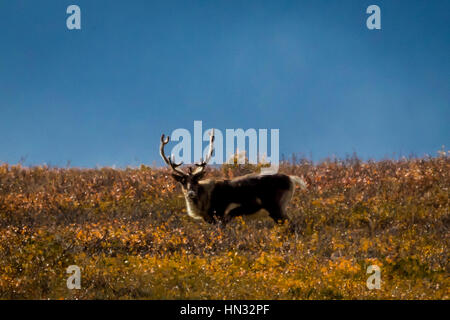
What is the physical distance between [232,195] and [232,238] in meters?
1.31

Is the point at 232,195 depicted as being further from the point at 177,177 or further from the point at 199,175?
the point at 177,177

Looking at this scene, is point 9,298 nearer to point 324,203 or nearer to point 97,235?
point 97,235

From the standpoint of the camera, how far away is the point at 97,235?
486 inches

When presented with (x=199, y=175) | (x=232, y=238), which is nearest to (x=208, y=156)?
(x=199, y=175)

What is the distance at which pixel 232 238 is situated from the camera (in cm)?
1212

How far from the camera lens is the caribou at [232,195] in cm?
1280

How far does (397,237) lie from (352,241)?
1302 mm

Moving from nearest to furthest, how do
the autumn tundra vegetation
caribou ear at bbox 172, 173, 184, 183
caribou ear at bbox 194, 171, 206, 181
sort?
the autumn tundra vegetation → caribou ear at bbox 172, 173, 184, 183 → caribou ear at bbox 194, 171, 206, 181

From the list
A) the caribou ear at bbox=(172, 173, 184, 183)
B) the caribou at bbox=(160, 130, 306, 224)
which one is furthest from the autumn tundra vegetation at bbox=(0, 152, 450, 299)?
the caribou ear at bbox=(172, 173, 184, 183)

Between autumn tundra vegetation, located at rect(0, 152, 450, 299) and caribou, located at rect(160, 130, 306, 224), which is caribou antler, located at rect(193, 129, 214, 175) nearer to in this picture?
caribou, located at rect(160, 130, 306, 224)

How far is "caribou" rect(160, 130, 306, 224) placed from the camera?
12798mm

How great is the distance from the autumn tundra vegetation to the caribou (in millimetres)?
344
